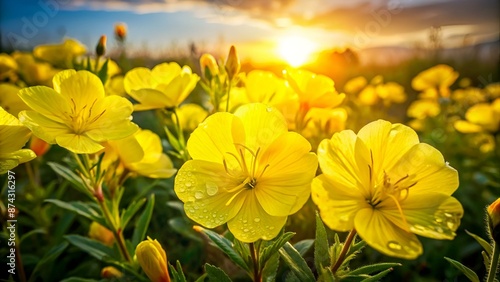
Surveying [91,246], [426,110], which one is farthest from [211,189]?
[426,110]

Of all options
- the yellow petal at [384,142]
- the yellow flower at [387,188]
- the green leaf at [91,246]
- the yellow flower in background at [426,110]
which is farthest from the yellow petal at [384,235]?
the yellow flower in background at [426,110]

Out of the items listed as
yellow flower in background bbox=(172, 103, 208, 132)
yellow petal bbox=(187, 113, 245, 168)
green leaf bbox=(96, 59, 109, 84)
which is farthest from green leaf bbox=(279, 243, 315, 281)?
yellow flower in background bbox=(172, 103, 208, 132)

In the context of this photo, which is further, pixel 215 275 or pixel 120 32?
pixel 120 32

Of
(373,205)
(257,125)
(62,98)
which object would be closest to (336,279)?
(373,205)

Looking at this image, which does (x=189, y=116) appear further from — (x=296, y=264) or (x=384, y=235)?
(x=384, y=235)

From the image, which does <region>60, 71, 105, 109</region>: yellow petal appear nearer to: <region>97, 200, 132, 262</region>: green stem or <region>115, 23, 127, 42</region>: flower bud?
<region>97, 200, 132, 262</region>: green stem

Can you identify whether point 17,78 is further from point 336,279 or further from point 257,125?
point 336,279

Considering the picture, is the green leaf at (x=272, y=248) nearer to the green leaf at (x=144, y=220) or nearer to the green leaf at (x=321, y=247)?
the green leaf at (x=321, y=247)
